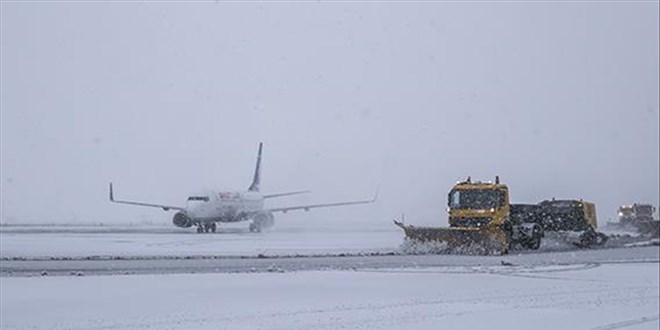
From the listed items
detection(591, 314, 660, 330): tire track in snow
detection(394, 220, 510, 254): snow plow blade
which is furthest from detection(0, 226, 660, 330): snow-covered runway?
detection(394, 220, 510, 254): snow plow blade

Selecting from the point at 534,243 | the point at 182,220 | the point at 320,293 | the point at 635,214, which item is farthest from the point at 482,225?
the point at 635,214

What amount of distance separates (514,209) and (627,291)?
16325 millimetres

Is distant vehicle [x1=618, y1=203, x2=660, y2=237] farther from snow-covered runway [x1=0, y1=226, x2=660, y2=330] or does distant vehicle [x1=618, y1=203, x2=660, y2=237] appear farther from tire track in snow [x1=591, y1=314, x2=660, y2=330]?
tire track in snow [x1=591, y1=314, x2=660, y2=330]

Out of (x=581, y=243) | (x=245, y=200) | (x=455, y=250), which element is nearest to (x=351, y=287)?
(x=455, y=250)

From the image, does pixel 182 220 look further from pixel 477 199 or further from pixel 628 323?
pixel 628 323

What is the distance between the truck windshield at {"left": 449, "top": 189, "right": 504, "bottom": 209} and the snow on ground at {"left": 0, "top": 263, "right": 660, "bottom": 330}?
35.3 ft

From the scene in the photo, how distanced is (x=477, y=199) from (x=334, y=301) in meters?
17.7

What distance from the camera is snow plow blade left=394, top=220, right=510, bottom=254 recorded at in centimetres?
2891

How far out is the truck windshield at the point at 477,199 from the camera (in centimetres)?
3011

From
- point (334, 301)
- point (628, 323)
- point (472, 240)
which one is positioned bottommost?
point (628, 323)

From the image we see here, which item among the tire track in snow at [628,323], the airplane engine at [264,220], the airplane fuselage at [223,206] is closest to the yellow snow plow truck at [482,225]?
the tire track in snow at [628,323]

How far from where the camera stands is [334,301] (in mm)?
13312

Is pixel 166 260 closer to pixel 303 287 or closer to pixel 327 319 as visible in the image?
pixel 303 287

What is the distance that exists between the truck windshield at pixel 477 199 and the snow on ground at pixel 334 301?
423 inches
